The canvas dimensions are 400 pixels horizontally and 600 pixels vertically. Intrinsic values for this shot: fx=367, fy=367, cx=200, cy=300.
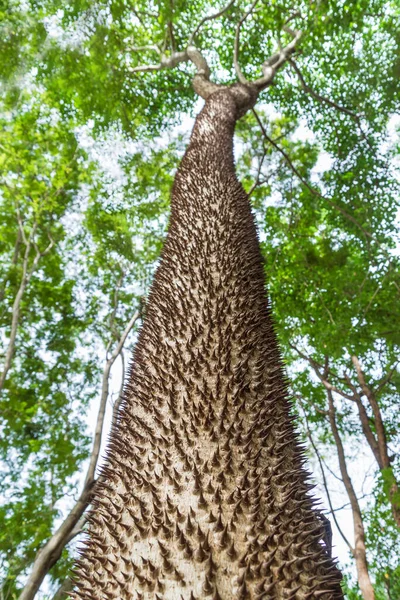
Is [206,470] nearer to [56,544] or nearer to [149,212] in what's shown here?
[56,544]

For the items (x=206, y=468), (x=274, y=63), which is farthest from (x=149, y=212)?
(x=206, y=468)

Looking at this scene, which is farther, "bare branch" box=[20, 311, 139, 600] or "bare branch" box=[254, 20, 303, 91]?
"bare branch" box=[254, 20, 303, 91]

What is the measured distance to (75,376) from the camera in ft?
44.6

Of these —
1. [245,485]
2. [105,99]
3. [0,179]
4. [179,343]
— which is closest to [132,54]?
[105,99]

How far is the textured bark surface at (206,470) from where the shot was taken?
0.97m

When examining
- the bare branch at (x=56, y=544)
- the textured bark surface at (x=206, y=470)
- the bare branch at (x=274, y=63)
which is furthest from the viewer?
the bare branch at (x=274, y=63)

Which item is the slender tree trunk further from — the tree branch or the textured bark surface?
the tree branch

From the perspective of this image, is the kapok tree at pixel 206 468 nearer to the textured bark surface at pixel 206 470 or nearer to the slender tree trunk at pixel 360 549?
the textured bark surface at pixel 206 470

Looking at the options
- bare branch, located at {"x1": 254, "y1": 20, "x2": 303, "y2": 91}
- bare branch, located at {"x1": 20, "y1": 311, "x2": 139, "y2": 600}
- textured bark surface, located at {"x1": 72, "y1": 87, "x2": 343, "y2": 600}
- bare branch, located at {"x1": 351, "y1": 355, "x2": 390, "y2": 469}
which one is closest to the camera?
textured bark surface, located at {"x1": 72, "y1": 87, "x2": 343, "y2": 600}

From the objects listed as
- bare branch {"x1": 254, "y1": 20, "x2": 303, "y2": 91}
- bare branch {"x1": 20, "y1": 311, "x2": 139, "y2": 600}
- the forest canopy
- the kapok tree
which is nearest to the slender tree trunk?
the forest canopy

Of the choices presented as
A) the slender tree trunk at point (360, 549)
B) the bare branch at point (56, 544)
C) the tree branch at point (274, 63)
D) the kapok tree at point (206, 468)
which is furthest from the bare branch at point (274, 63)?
the slender tree trunk at point (360, 549)

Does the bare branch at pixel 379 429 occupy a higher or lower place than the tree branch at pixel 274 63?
lower

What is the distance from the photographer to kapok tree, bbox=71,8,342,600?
973 millimetres

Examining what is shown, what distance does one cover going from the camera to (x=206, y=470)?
118 cm
